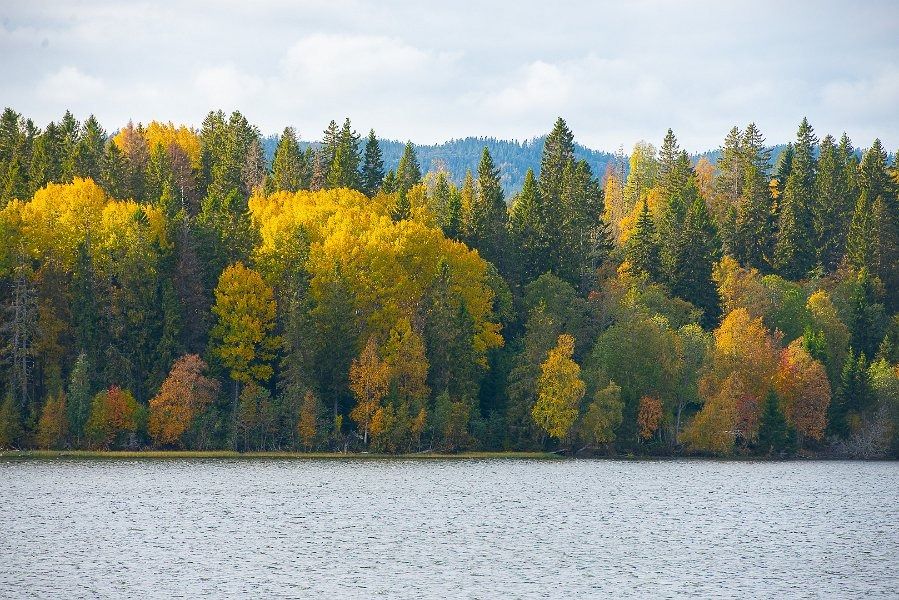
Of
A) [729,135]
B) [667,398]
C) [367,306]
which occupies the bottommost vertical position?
[667,398]

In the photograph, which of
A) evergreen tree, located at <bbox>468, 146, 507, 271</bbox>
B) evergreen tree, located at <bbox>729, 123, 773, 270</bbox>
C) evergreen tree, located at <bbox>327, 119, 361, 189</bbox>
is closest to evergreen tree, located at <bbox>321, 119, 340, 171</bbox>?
evergreen tree, located at <bbox>327, 119, 361, 189</bbox>

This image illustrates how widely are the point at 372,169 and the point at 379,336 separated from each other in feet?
154

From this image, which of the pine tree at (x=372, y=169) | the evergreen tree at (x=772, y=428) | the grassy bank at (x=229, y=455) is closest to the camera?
the grassy bank at (x=229, y=455)

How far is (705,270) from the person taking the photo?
465 ft

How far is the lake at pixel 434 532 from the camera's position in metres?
48.2

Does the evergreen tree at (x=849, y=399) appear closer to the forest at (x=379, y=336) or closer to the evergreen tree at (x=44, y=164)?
the forest at (x=379, y=336)

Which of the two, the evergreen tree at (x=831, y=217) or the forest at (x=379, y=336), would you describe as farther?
the evergreen tree at (x=831, y=217)

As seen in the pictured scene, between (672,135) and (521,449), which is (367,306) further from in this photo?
(672,135)

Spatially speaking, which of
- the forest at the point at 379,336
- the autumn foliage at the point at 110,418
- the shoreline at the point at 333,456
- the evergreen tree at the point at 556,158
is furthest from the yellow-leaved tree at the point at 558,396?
the evergreen tree at the point at 556,158

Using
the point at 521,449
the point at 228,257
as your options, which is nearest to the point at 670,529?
the point at 521,449

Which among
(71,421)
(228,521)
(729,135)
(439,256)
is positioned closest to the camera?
(228,521)

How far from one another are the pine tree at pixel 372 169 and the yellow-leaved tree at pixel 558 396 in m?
50.0

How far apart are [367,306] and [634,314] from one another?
26.6 metres

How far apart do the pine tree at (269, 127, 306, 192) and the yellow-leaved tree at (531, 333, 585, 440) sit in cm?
4942
